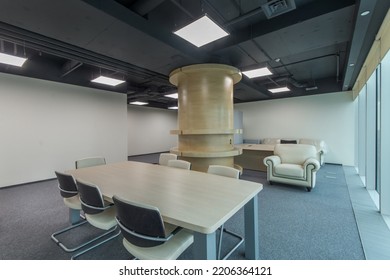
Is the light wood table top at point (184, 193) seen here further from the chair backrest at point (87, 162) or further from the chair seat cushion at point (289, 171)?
the chair seat cushion at point (289, 171)

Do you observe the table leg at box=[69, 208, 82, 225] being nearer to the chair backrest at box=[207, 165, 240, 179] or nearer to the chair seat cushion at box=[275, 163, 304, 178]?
the chair backrest at box=[207, 165, 240, 179]

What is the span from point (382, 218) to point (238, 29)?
12.6ft

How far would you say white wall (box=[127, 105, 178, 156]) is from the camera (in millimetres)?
9258

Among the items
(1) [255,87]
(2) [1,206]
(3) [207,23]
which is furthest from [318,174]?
(2) [1,206]

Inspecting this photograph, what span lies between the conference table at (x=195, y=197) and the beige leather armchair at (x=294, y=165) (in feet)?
8.51

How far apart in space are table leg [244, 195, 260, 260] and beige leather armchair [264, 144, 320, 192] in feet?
8.82

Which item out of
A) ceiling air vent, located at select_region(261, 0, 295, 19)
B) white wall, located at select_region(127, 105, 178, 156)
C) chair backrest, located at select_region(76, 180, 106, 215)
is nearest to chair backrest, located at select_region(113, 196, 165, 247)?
chair backrest, located at select_region(76, 180, 106, 215)

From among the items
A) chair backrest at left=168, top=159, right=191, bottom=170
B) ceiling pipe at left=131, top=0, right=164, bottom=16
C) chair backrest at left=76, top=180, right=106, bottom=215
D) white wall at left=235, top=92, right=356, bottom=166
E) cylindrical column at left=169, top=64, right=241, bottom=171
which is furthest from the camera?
white wall at left=235, top=92, right=356, bottom=166

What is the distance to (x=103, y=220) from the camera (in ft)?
5.70

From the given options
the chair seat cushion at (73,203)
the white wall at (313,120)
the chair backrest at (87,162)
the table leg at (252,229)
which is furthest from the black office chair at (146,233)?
the white wall at (313,120)

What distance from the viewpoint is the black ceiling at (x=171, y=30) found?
219cm

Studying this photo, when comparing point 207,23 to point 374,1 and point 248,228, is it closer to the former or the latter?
point 374,1

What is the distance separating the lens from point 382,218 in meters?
2.62

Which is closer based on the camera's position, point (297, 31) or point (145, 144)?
point (297, 31)
